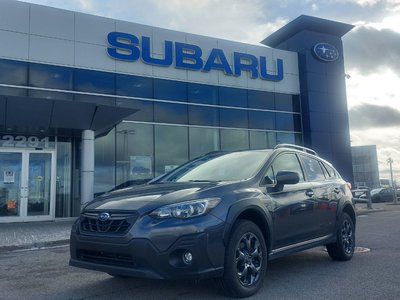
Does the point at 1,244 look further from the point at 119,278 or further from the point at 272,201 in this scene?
the point at 272,201

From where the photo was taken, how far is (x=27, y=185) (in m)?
15.3

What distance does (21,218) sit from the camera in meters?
15.1

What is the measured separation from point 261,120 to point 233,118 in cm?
163

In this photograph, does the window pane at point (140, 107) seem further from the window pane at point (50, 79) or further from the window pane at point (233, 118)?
the window pane at point (233, 118)

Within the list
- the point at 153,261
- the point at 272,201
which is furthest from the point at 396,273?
the point at 153,261

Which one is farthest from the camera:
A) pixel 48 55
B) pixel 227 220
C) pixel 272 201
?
pixel 48 55

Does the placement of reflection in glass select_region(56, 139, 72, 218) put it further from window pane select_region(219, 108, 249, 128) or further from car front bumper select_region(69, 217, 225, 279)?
car front bumper select_region(69, 217, 225, 279)

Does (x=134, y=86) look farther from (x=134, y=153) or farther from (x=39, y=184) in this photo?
(x=39, y=184)

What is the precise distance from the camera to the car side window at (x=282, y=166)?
217 inches

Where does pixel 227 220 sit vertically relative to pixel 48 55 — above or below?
below

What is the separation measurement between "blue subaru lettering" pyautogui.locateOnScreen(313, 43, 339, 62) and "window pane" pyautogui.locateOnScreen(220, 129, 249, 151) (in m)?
6.38

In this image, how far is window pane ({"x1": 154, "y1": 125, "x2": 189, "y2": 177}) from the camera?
18.1m

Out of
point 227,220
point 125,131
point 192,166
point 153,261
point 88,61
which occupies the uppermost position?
point 88,61

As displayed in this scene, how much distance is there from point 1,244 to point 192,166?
600cm
